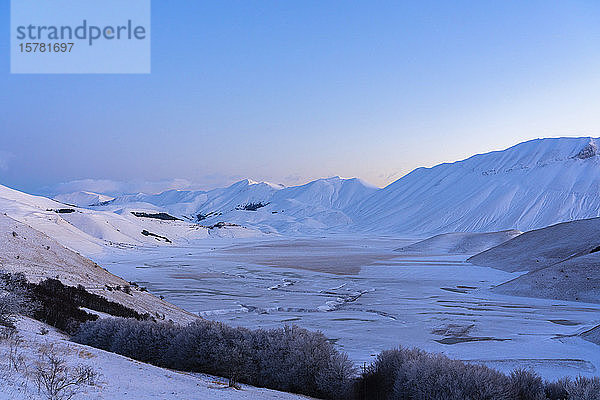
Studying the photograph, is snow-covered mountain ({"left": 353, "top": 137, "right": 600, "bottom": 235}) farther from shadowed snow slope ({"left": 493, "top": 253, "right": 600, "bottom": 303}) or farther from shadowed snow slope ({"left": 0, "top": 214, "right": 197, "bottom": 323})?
shadowed snow slope ({"left": 0, "top": 214, "right": 197, "bottom": 323})

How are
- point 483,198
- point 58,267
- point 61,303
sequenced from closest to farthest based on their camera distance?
1. point 61,303
2. point 58,267
3. point 483,198

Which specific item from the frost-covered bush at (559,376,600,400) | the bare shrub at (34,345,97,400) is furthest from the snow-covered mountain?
the bare shrub at (34,345,97,400)

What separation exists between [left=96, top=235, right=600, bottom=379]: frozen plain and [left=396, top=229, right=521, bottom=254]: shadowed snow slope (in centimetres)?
2362

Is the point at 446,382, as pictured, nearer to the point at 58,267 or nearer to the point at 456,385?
the point at 456,385

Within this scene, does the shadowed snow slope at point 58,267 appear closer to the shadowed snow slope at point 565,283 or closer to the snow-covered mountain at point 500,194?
the shadowed snow slope at point 565,283

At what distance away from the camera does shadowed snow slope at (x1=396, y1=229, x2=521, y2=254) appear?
64062 millimetres

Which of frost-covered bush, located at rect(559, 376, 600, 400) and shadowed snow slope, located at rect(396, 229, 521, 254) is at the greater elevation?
frost-covered bush, located at rect(559, 376, 600, 400)

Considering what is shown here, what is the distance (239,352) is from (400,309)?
47.2 feet

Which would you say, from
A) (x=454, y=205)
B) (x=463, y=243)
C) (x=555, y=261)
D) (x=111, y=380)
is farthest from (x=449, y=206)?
(x=111, y=380)

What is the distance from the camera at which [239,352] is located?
9.12 metres

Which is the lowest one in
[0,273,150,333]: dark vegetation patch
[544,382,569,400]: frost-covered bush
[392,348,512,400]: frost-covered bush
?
[544,382,569,400]: frost-covered bush

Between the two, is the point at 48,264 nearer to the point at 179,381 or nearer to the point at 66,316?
the point at 66,316

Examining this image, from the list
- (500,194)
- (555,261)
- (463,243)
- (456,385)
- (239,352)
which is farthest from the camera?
(500,194)

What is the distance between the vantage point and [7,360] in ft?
20.4
